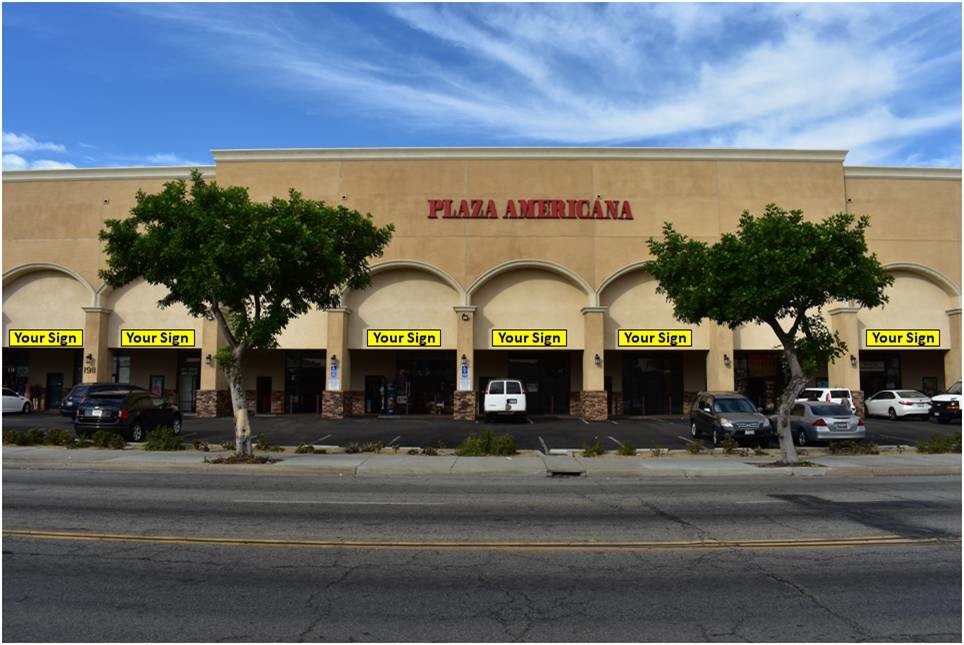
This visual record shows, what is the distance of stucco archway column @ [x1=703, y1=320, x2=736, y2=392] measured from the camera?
112ft

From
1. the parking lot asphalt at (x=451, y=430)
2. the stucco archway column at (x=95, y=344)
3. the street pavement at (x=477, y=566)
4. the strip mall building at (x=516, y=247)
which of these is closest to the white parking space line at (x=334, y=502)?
the street pavement at (x=477, y=566)

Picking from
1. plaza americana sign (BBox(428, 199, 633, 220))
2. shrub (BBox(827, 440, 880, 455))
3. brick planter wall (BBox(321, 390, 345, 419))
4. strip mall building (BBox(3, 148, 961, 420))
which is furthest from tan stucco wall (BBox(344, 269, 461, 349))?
shrub (BBox(827, 440, 880, 455))

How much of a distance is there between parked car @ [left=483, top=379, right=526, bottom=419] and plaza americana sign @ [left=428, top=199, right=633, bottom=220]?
8.77 metres

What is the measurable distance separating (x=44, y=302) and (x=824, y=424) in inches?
1456

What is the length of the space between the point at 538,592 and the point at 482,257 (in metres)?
28.6

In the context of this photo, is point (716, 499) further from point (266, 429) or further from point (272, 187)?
point (272, 187)

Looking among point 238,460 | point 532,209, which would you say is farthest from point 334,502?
point 532,209

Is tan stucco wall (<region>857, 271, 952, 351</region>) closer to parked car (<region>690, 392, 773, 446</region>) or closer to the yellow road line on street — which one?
parked car (<region>690, 392, 773, 446</region>)

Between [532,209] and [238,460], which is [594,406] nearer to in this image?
[532,209]

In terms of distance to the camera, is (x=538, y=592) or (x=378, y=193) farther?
(x=378, y=193)

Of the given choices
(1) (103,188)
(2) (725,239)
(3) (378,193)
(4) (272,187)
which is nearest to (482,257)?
(3) (378,193)

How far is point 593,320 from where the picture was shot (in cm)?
3425

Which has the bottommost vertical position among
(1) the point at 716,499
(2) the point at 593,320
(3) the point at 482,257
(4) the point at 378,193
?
(1) the point at 716,499

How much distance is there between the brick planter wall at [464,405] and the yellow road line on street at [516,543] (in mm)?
24308
